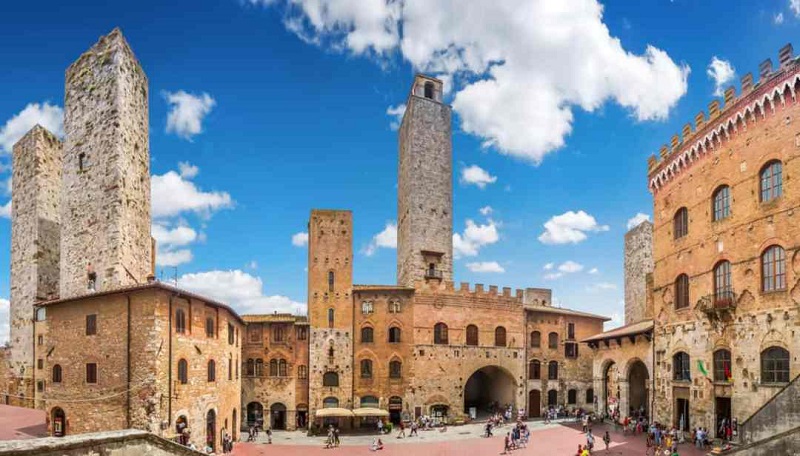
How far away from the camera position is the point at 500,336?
4309cm

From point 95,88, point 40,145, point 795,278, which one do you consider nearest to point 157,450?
point 95,88

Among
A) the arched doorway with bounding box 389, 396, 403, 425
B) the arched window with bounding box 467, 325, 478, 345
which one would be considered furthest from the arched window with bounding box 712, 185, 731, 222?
the arched doorway with bounding box 389, 396, 403, 425

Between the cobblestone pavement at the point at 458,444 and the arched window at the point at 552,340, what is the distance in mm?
8842

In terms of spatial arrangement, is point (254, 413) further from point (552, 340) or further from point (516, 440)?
point (552, 340)

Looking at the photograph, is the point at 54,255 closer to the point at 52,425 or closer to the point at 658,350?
the point at 52,425

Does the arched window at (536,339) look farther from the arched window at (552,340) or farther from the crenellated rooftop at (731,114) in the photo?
the crenellated rooftop at (731,114)

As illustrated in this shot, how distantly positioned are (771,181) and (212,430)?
92.5 ft

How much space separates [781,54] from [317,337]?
32.1 meters

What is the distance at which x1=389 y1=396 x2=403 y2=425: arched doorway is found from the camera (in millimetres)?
39562

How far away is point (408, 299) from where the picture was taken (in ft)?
134

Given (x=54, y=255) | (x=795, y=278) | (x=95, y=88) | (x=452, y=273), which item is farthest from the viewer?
(x=452, y=273)

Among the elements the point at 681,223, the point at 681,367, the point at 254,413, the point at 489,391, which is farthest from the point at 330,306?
the point at 681,223

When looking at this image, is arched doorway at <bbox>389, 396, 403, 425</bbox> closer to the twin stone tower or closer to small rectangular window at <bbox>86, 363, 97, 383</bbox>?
the twin stone tower

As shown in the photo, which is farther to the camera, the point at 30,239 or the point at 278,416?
the point at 278,416
